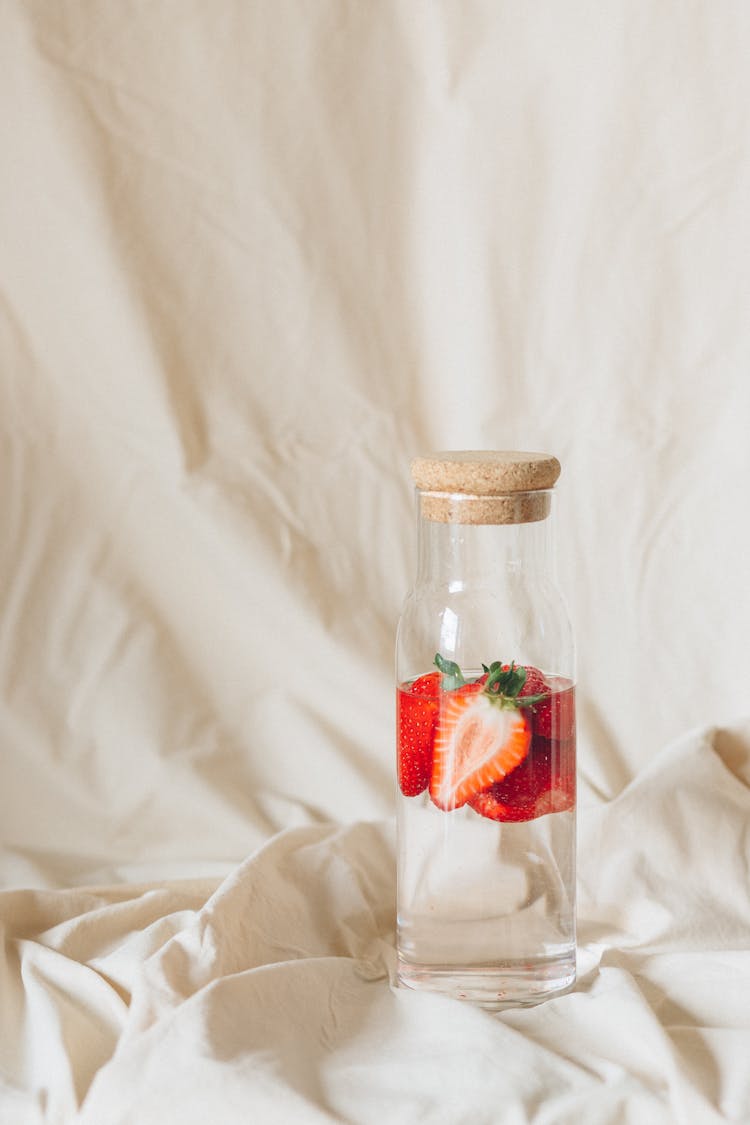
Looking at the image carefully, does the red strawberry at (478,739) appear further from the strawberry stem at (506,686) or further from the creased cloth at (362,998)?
the creased cloth at (362,998)

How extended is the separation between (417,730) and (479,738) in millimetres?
50

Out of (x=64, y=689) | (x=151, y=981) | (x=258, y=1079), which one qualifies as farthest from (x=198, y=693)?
(x=258, y=1079)

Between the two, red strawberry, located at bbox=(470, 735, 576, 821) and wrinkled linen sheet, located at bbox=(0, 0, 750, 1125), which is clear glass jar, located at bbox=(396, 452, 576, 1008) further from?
wrinkled linen sheet, located at bbox=(0, 0, 750, 1125)

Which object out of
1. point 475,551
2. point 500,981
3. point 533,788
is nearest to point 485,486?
point 475,551

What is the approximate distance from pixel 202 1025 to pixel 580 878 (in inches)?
15.1

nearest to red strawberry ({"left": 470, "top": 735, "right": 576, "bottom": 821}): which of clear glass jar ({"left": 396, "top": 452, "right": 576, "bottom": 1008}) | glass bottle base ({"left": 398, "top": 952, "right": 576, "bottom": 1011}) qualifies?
clear glass jar ({"left": 396, "top": 452, "right": 576, "bottom": 1008})

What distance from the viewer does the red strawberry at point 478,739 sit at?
37.1 inches

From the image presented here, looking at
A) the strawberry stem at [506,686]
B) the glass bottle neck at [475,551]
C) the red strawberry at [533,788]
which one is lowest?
the red strawberry at [533,788]

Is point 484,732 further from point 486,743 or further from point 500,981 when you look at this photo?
point 500,981

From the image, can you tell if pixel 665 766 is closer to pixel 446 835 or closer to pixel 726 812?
pixel 726 812

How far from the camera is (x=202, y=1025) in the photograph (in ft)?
2.87

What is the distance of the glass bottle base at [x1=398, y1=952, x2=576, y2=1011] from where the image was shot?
38.2 inches

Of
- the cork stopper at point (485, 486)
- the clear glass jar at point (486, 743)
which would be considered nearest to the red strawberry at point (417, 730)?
the clear glass jar at point (486, 743)

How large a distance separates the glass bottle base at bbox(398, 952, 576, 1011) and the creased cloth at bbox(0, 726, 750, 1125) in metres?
0.02
